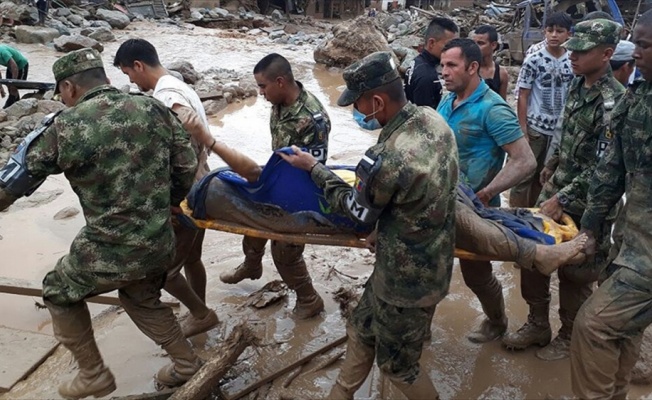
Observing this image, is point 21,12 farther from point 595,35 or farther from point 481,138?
point 595,35

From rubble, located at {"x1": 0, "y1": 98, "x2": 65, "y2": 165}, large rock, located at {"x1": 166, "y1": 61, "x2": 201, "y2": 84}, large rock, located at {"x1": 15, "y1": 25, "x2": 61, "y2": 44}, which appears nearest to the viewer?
rubble, located at {"x1": 0, "y1": 98, "x2": 65, "y2": 165}

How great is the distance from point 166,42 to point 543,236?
62.7 ft

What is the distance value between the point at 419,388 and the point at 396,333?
36 centimetres

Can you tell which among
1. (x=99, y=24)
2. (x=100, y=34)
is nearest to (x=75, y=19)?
(x=99, y=24)

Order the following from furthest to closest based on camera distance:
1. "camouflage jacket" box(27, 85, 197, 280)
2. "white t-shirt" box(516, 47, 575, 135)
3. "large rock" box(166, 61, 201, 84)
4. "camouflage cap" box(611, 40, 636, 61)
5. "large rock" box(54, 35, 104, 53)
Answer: "large rock" box(54, 35, 104, 53), "large rock" box(166, 61, 201, 84), "white t-shirt" box(516, 47, 575, 135), "camouflage cap" box(611, 40, 636, 61), "camouflage jacket" box(27, 85, 197, 280)

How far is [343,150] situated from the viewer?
9.55 metres

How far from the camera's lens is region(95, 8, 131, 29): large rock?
2197cm

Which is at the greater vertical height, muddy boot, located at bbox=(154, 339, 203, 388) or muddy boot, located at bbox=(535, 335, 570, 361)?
muddy boot, located at bbox=(154, 339, 203, 388)

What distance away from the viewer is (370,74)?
8.86ft

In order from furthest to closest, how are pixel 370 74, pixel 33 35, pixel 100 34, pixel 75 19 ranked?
pixel 75 19, pixel 100 34, pixel 33 35, pixel 370 74

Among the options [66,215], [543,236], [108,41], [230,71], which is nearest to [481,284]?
[543,236]

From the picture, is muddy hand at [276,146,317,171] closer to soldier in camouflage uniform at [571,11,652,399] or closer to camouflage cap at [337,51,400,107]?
camouflage cap at [337,51,400,107]

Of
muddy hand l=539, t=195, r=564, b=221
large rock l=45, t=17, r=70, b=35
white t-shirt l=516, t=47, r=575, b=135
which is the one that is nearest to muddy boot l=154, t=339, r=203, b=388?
muddy hand l=539, t=195, r=564, b=221

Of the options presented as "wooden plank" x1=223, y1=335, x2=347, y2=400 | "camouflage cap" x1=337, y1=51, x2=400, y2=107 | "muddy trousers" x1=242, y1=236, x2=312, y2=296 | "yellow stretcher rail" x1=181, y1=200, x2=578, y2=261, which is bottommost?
"wooden plank" x1=223, y1=335, x2=347, y2=400
